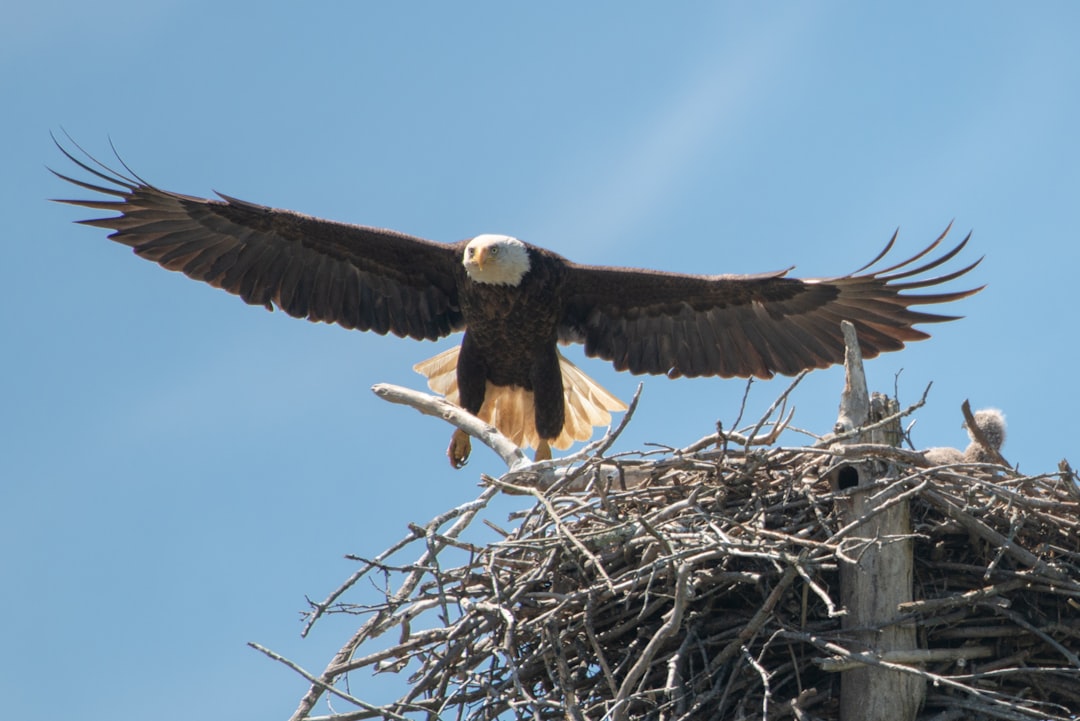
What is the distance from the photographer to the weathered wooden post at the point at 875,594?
5.16 meters

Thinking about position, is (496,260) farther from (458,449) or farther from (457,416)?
(457,416)

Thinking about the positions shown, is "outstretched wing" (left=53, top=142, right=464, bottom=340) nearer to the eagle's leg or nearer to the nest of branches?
the eagle's leg

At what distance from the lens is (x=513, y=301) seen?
8.25m

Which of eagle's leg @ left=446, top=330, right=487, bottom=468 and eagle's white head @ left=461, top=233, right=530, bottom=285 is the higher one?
eagle's white head @ left=461, top=233, right=530, bottom=285

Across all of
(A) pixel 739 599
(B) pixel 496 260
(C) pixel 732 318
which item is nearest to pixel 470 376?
(B) pixel 496 260

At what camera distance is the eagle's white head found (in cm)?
809

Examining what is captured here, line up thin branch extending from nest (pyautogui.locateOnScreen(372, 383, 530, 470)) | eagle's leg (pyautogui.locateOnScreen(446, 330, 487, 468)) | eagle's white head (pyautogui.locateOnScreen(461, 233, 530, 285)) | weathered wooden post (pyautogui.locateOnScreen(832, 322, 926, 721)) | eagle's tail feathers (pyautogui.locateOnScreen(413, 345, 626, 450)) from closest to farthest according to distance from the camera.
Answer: weathered wooden post (pyautogui.locateOnScreen(832, 322, 926, 721)), thin branch extending from nest (pyautogui.locateOnScreen(372, 383, 530, 470)), eagle's white head (pyautogui.locateOnScreen(461, 233, 530, 285)), eagle's leg (pyautogui.locateOnScreen(446, 330, 487, 468)), eagle's tail feathers (pyautogui.locateOnScreen(413, 345, 626, 450))

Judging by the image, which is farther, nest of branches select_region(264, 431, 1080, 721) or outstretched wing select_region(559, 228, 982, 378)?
outstretched wing select_region(559, 228, 982, 378)

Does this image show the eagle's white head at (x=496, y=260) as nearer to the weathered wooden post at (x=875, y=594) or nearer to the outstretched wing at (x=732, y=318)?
the outstretched wing at (x=732, y=318)

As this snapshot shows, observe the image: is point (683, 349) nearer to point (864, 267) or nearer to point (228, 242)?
point (864, 267)

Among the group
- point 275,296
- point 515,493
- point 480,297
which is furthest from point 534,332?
point 515,493

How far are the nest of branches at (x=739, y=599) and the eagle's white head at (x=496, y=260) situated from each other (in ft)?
8.54

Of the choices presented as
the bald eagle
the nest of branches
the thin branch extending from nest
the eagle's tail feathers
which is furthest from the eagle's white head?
the nest of branches

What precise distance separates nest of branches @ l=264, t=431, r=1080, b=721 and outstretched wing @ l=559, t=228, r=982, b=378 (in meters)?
2.55
